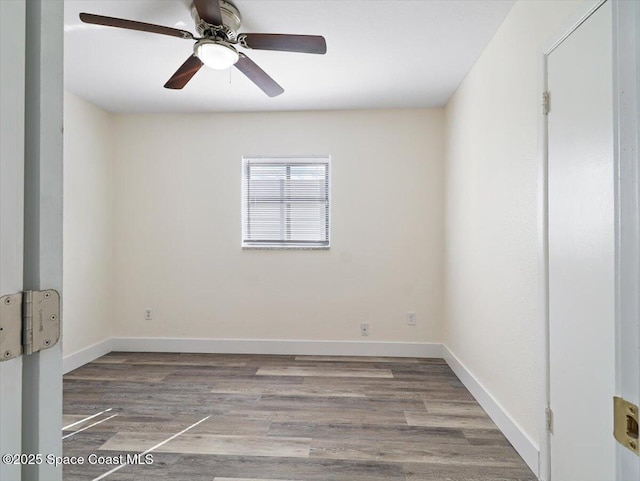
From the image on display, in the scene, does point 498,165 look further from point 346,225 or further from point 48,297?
point 48,297

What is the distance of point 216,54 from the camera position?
2.17 meters

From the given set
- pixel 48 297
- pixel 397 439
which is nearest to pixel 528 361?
pixel 397 439

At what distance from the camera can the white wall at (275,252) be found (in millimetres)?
3803

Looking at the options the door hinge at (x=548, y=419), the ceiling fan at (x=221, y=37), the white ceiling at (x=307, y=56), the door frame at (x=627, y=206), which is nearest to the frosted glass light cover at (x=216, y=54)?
the ceiling fan at (x=221, y=37)

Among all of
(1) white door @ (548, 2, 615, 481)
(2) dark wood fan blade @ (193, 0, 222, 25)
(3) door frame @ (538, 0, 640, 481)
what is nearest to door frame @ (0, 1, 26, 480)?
(3) door frame @ (538, 0, 640, 481)

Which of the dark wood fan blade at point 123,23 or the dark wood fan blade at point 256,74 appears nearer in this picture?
the dark wood fan blade at point 123,23

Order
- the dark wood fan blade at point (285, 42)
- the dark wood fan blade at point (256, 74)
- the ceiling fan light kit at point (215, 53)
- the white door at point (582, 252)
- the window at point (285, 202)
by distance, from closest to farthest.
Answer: the white door at point (582, 252) → the dark wood fan blade at point (285, 42) → the ceiling fan light kit at point (215, 53) → the dark wood fan blade at point (256, 74) → the window at point (285, 202)

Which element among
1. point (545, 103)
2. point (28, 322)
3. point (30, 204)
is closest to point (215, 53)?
point (545, 103)

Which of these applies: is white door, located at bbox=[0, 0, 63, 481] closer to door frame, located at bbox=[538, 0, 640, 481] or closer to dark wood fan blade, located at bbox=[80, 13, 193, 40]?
door frame, located at bbox=[538, 0, 640, 481]

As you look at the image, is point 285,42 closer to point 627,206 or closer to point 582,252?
point 582,252

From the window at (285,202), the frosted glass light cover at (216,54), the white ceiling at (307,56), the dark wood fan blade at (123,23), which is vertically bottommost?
the window at (285,202)

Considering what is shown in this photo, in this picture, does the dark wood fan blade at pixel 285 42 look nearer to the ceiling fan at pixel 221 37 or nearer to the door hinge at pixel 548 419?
the ceiling fan at pixel 221 37

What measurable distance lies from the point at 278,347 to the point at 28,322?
3484mm

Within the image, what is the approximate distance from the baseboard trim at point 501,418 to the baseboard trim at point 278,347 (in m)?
0.52
